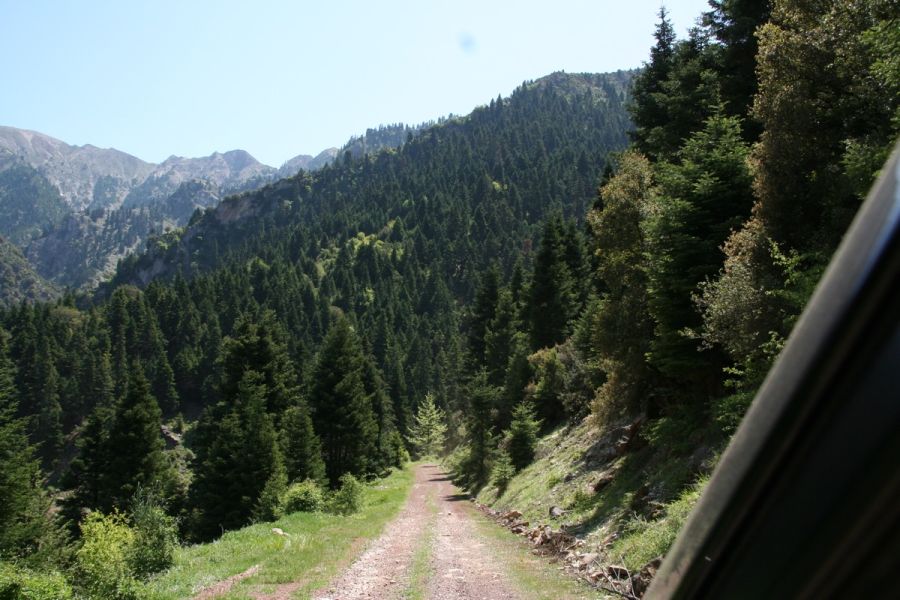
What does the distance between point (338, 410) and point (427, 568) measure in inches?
1110

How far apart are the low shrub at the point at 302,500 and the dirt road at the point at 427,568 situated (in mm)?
5769

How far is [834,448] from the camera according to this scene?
117 cm

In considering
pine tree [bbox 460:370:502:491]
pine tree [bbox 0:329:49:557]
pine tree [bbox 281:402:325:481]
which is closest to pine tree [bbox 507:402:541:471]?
pine tree [bbox 460:370:502:491]

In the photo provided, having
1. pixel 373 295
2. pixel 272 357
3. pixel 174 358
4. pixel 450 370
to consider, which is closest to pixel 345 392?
pixel 272 357

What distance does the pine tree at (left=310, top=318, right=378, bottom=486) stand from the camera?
1647 inches

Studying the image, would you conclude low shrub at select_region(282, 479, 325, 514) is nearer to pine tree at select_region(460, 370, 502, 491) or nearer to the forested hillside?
the forested hillside

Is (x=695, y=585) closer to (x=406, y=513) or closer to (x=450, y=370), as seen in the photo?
(x=406, y=513)

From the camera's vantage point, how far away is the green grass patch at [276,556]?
509 inches

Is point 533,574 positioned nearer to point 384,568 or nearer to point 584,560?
point 584,560

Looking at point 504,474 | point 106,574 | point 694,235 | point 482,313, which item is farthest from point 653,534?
point 482,313

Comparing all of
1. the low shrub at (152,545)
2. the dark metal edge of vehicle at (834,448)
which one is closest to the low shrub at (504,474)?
the low shrub at (152,545)

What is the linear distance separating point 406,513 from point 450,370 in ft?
258

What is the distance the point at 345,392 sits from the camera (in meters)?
42.4

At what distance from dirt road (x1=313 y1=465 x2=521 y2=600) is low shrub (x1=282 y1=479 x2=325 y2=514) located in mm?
5769
